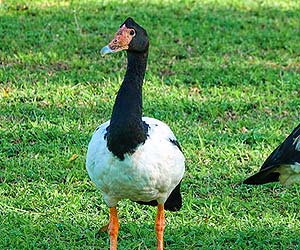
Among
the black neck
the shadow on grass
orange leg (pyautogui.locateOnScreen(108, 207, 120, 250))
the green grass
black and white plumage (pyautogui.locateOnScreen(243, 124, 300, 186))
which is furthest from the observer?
the shadow on grass

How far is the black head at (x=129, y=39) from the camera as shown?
5.18 metres

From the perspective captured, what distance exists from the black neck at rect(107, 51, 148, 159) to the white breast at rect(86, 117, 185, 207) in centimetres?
5

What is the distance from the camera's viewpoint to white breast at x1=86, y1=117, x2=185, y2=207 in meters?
5.13

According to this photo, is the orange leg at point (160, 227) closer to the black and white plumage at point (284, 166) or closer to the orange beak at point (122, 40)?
the black and white plumage at point (284, 166)

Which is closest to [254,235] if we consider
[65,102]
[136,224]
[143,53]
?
[136,224]

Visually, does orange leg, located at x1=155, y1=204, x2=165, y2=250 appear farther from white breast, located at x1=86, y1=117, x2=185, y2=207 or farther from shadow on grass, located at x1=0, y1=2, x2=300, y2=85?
shadow on grass, located at x1=0, y1=2, x2=300, y2=85

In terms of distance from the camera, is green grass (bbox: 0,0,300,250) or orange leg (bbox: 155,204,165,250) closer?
orange leg (bbox: 155,204,165,250)

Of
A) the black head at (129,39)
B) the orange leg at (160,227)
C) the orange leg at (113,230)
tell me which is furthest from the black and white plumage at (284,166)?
the black head at (129,39)

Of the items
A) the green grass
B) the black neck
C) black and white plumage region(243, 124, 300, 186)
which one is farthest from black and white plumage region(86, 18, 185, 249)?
the green grass

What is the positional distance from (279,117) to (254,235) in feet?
7.88

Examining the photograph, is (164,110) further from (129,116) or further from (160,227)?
(129,116)

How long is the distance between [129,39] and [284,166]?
1.54m

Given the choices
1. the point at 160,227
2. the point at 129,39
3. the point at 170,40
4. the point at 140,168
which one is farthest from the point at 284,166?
the point at 170,40

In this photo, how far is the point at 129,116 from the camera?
5.17 meters
